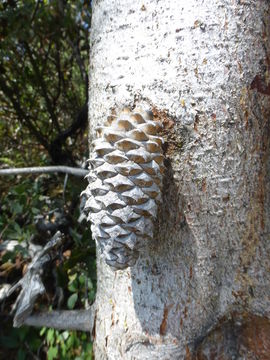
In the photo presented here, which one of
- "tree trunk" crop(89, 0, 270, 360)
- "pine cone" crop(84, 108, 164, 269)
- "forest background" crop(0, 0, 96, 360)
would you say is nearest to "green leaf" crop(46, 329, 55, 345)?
"forest background" crop(0, 0, 96, 360)

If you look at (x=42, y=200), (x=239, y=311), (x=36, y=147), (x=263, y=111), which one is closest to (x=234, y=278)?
(x=239, y=311)

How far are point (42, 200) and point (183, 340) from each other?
988mm

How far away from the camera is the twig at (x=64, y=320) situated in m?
0.91

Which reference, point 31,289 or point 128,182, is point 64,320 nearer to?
point 31,289

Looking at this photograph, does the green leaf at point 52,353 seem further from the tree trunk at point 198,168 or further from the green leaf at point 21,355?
the tree trunk at point 198,168

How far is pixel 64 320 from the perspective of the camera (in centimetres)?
94

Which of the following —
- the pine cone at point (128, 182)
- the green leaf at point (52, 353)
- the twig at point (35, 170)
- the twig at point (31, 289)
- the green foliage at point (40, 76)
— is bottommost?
the green leaf at point (52, 353)

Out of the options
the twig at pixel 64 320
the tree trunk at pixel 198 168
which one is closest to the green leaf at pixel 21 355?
the twig at pixel 64 320

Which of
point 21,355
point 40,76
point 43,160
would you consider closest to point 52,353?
point 21,355

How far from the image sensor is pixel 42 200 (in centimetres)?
140

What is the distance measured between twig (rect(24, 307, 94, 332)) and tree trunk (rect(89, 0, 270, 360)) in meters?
0.35

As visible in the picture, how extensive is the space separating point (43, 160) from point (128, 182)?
4.22 feet

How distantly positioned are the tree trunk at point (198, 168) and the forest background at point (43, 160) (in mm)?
656

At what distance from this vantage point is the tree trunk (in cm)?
51
